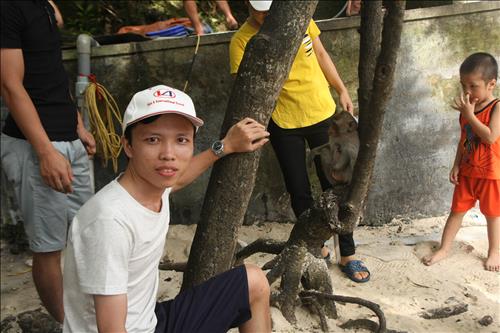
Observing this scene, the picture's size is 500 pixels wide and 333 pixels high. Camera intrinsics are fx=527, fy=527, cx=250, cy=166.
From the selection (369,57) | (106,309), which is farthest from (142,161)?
(369,57)

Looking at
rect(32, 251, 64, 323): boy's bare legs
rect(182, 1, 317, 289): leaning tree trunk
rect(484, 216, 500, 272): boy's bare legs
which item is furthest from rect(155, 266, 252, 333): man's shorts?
rect(484, 216, 500, 272): boy's bare legs

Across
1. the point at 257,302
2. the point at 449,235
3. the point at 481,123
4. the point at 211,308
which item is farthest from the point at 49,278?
the point at 481,123

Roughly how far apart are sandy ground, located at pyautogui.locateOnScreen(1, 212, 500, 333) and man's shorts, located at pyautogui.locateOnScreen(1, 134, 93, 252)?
945mm

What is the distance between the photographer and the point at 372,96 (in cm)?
203

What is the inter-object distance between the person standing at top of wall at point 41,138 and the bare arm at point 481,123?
245cm

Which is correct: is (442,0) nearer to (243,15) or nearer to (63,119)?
(243,15)

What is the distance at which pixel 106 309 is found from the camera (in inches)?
69.4

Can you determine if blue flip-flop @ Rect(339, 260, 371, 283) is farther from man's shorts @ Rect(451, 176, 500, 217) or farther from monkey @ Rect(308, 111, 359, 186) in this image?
monkey @ Rect(308, 111, 359, 186)

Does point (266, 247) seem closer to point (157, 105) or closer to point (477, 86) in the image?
point (157, 105)

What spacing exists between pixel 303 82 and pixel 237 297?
1.73 metres

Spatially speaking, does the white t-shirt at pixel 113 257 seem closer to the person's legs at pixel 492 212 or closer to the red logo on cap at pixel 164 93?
the red logo on cap at pixel 164 93

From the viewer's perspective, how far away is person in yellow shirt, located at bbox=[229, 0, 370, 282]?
3434 mm

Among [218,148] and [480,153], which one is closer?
[218,148]

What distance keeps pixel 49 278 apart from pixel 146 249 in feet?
4.19
